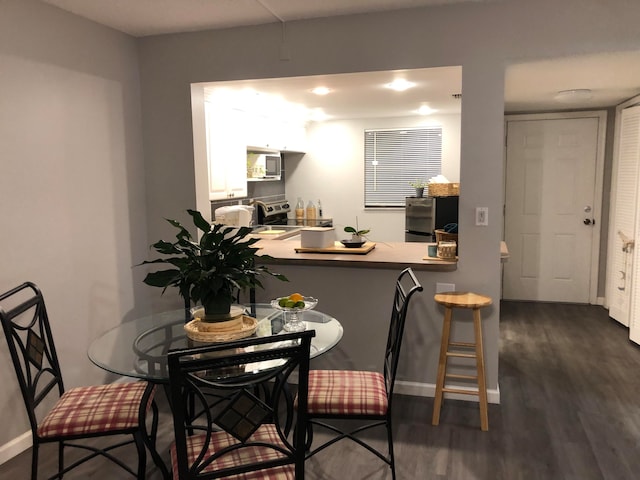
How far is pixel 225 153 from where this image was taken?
4.54 meters

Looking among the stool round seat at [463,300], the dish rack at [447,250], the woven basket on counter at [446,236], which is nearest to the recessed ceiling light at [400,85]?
the woven basket on counter at [446,236]

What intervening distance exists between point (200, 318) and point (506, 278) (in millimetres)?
4447

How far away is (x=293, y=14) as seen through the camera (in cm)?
322

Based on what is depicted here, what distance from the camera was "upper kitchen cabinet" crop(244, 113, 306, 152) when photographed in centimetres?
516

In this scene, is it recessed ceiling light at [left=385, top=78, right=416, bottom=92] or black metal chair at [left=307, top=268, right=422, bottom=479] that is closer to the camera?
black metal chair at [left=307, top=268, right=422, bottom=479]

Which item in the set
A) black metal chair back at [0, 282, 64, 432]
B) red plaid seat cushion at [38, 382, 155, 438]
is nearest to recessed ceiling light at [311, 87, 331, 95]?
black metal chair back at [0, 282, 64, 432]

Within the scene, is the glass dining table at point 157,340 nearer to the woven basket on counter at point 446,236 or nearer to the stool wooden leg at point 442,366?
the stool wooden leg at point 442,366

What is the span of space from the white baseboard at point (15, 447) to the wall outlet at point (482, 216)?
285 cm

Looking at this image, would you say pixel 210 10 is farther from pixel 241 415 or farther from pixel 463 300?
pixel 241 415

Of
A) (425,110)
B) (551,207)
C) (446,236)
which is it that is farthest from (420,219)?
(446,236)

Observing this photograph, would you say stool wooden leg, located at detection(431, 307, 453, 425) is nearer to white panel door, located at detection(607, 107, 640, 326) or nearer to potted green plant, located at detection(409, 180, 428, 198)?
white panel door, located at detection(607, 107, 640, 326)

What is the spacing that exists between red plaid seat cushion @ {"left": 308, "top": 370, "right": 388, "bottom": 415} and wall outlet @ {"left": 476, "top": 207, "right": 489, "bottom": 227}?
1.23 metres

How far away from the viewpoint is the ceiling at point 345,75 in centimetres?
302

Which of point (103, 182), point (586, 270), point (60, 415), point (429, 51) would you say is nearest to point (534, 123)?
point (586, 270)
